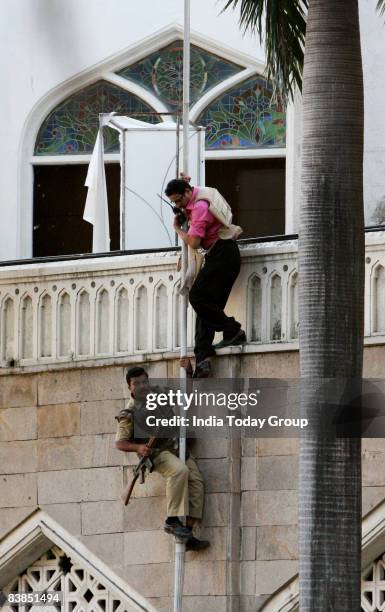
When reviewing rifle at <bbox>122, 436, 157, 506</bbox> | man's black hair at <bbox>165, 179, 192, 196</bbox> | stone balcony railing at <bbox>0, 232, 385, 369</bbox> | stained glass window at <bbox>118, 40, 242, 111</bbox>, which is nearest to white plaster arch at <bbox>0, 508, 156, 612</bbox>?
rifle at <bbox>122, 436, 157, 506</bbox>

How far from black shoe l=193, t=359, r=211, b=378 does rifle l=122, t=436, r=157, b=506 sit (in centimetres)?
57

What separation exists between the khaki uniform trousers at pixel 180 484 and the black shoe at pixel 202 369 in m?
0.61

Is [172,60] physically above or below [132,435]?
above

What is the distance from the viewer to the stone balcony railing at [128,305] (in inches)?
394

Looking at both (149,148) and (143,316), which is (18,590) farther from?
(149,148)

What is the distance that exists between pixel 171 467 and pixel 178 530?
1.57 feet

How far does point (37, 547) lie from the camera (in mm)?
11062

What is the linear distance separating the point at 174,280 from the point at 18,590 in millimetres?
2875

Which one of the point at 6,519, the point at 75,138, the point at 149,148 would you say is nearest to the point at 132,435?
the point at 6,519

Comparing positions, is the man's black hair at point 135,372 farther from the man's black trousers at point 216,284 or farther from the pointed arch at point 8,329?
the pointed arch at point 8,329

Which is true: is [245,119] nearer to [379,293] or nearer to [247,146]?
[247,146]

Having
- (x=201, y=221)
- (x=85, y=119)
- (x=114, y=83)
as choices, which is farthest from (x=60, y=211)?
(x=201, y=221)

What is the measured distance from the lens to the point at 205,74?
14273 millimetres

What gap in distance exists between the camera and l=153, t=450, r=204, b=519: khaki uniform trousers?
10055 millimetres
